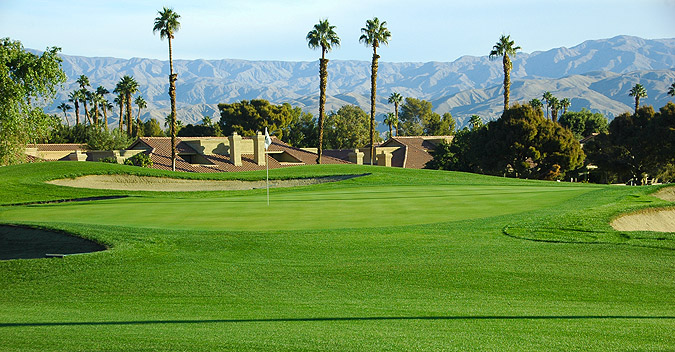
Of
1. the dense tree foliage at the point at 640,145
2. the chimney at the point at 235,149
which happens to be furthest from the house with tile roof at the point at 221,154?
the dense tree foliage at the point at 640,145

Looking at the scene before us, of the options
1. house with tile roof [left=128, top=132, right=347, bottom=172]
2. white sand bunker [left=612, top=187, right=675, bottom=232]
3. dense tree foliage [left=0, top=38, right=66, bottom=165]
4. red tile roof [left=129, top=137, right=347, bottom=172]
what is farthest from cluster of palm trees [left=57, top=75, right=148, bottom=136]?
white sand bunker [left=612, top=187, right=675, bottom=232]

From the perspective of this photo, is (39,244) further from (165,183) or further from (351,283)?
(165,183)

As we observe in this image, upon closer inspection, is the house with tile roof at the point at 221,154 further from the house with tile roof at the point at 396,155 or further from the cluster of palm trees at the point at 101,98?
the cluster of palm trees at the point at 101,98

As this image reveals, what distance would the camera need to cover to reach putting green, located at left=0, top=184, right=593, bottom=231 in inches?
587

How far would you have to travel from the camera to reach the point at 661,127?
57.4 metres

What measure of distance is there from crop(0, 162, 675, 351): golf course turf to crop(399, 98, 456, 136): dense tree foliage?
13794cm

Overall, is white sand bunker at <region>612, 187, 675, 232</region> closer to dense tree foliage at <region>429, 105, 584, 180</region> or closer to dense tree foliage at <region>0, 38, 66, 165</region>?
dense tree foliage at <region>0, 38, 66, 165</region>

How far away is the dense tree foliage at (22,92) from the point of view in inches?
1528

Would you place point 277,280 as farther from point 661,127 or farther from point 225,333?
point 661,127

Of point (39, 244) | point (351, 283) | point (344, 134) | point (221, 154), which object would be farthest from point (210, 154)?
point (351, 283)

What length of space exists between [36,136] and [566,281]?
1651 inches

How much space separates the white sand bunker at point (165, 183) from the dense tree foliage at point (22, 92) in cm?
1194

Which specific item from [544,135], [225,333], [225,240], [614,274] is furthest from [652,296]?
[544,135]

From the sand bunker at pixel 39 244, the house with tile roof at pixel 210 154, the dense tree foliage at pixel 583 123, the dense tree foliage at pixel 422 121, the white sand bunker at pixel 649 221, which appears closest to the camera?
the sand bunker at pixel 39 244
